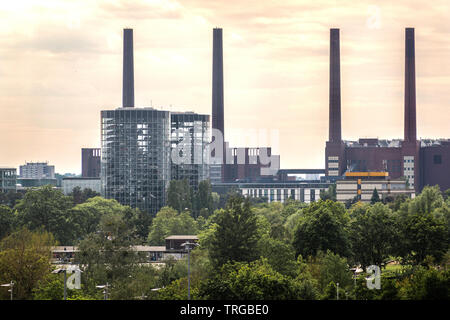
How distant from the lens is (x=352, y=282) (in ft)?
251

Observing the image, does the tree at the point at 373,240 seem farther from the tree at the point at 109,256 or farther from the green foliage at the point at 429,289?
the green foliage at the point at 429,289

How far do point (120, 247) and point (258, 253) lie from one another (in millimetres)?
14350

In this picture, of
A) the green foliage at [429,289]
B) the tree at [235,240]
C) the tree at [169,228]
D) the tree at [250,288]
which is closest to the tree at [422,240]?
the tree at [235,240]

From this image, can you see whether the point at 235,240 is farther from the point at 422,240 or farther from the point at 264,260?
the point at 422,240

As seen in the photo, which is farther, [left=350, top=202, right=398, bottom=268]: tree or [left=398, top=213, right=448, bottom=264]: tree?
[left=350, top=202, right=398, bottom=268]: tree

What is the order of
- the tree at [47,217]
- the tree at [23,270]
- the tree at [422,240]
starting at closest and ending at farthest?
the tree at [23,270]
the tree at [422,240]
the tree at [47,217]

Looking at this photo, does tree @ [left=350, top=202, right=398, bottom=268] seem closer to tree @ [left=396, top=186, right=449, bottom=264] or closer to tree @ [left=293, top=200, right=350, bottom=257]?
tree @ [left=396, top=186, right=449, bottom=264]

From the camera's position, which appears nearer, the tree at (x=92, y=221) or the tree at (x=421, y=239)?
the tree at (x=421, y=239)

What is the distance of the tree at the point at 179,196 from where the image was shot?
171m

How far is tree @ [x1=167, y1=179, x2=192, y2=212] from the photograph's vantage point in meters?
171

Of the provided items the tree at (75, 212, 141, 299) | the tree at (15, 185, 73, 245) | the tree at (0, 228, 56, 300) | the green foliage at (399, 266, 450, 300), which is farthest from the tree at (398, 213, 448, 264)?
the tree at (15, 185, 73, 245)
